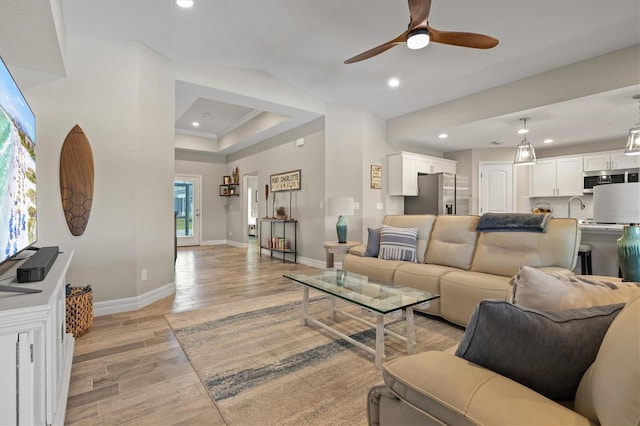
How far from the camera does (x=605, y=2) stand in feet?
8.49

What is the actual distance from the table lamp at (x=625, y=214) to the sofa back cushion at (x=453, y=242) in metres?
1.13

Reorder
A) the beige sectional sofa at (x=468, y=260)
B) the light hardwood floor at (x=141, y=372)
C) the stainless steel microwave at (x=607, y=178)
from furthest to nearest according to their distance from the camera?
the stainless steel microwave at (x=607, y=178) → the beige sectional sofa at (x=468, y=260) → the light hardwood floor at (x=141, y=372)

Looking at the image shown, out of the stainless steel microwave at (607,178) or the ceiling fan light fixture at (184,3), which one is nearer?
the ceiling fan light fixture at (184,3)

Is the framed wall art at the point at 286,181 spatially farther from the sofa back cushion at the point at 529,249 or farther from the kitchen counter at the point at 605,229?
the kitchen counter at the point at 605,229

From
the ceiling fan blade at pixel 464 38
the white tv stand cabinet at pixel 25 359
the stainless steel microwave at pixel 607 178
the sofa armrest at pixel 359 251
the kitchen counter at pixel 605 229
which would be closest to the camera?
the white tv stand cabinet at pixel 25 359

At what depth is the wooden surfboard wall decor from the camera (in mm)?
2859

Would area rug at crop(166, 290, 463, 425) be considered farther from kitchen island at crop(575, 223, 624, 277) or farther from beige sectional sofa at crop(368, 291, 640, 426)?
kitchen island at crop(575, 223, 624, 277)

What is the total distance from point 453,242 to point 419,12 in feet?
7.16

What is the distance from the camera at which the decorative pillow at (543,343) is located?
0.83 meters

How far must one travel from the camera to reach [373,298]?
2201 millimetres

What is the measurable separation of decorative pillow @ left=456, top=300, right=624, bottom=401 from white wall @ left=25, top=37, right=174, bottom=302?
3377 mm

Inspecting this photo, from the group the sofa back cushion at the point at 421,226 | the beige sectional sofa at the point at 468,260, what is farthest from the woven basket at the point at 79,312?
the sofa back cushion at the point at 421,226

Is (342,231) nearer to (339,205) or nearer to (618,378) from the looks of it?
(339,205)

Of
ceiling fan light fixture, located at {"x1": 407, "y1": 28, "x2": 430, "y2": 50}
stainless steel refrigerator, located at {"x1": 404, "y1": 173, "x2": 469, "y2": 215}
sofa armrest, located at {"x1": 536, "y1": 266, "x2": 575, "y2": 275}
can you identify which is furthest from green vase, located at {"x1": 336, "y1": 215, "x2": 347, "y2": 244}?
ceiling fan light fixture, located at {"x1": 407, "y1": 28, "x2": 430, "y2": 50}
